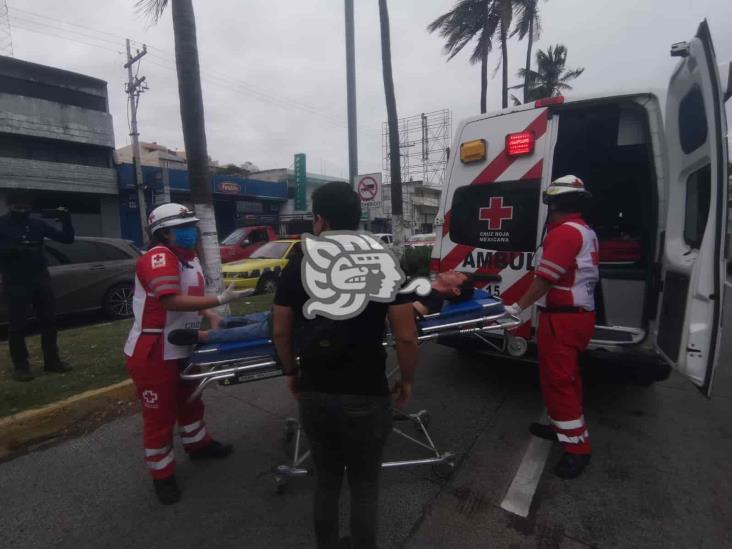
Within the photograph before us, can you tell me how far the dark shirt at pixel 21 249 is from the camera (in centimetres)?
367

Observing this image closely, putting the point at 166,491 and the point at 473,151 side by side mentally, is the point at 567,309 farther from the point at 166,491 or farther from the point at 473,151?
the point at 166,491

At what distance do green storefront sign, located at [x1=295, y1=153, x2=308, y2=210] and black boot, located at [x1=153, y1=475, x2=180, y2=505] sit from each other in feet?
73.7

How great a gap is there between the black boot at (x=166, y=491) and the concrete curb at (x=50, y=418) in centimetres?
133

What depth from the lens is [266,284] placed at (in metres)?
8.80

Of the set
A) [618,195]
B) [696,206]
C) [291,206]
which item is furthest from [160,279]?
[291,206]

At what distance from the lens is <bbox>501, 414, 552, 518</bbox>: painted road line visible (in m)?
2.24

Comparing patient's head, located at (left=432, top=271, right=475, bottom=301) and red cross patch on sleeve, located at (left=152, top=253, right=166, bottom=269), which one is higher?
red cross patch on sleeve, located at (left=152, top=253, right=166, bottom=269)

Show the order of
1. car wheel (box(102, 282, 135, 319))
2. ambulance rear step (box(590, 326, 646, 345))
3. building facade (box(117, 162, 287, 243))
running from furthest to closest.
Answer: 1. building facade (box(117, 162, 287, 243))
2. car wheel (box(102, 282, 135, 319))
3. ambulance rear step (box(590, 326, 646, 345))

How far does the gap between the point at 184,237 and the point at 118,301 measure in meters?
5.34

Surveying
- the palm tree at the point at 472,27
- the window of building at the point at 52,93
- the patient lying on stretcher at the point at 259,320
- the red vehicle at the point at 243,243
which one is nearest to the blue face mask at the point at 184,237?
the patient lying on stretcher at the point at 259,320

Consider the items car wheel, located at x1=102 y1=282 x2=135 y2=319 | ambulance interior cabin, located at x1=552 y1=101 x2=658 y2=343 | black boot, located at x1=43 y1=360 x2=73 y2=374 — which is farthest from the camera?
car wheel, located at x1=102 y1=282 x2=135 y2=319

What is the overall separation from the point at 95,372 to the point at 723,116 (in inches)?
203

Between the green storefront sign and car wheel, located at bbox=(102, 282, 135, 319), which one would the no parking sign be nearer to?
car wheel, located at bbox=(102, 282, 135, 319)

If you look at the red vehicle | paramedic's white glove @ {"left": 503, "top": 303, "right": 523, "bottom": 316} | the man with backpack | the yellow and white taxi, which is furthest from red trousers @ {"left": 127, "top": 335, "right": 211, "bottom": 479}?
the red vehicle
